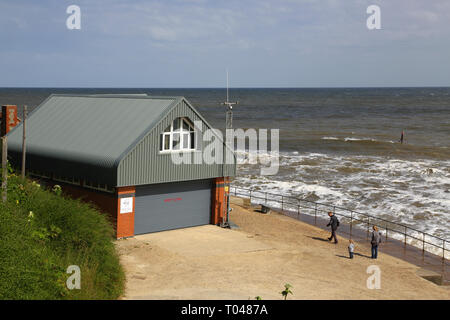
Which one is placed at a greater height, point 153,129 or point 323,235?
point 153,129

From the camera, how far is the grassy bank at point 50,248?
14.5 m

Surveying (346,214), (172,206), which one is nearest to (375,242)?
(172,206)

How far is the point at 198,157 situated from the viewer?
26656 millimetres

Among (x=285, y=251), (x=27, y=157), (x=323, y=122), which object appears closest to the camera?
(x=285, y=251)

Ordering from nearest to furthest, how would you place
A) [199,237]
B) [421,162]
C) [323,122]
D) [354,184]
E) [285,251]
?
1. [285,251]
2. [199,237]
3. [354,184]
4. [421,162]
5. [323,122]

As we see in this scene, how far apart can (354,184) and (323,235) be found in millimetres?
16724

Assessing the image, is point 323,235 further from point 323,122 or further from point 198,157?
point 323,122

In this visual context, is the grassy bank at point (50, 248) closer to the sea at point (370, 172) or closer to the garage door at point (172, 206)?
the garage door at point (172, 206)

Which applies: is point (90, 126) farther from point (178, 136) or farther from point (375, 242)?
point (375, 242)

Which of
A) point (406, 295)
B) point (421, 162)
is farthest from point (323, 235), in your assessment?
point (421, 162)

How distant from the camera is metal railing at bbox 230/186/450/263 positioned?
93.3 feet

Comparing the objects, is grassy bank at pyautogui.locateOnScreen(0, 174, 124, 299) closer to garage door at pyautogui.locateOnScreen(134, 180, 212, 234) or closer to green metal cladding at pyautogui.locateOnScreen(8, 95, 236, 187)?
green metal cladding at pyautogui.locateOnScreen(8, 95, 236, 187)

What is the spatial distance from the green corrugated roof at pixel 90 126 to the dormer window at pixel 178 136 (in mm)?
864

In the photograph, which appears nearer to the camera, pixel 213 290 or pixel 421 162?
pixel 213 290
